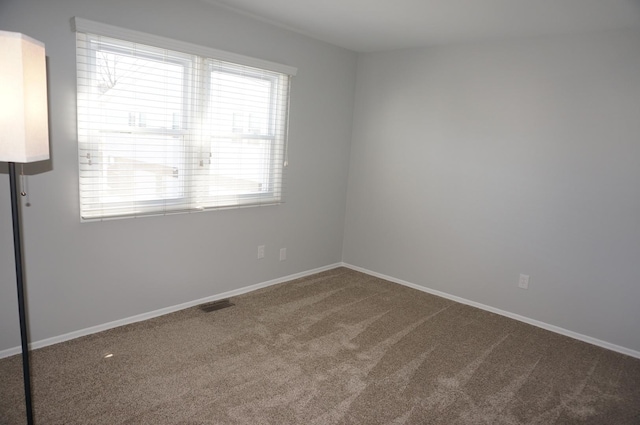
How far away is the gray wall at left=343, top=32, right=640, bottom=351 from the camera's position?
322 cm

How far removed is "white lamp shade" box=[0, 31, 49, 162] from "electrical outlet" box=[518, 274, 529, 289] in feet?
12.0

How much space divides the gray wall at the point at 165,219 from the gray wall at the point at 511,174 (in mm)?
523

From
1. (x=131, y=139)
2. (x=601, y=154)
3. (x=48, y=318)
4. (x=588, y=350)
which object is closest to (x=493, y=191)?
(x=601, y=154)

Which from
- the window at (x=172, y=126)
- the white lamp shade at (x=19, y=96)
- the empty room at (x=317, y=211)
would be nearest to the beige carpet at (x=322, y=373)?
the empty room at (x=317, y=211)

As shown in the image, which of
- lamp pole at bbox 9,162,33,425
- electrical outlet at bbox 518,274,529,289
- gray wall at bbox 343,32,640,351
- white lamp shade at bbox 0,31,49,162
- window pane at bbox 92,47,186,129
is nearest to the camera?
white lamp shade at bbox 0,31,49,162

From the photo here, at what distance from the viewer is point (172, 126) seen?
3174mm

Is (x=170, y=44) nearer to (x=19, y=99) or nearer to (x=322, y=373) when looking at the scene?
(x=19, y=99)

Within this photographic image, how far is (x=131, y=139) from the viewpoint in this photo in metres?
2.95

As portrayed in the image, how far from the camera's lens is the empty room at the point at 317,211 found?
8.00ft

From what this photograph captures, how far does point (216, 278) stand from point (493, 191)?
2.60 m

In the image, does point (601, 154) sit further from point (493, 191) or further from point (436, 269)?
point (436, 269)

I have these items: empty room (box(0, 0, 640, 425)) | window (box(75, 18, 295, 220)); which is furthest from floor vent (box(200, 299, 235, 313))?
window (box(75, 18, 295, 220))

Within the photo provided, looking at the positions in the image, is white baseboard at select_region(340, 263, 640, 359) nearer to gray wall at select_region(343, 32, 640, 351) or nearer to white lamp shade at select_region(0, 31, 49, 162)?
gray wall at select_region(343, 32, 640, 351)

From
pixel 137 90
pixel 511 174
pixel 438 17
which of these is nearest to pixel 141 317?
pixel 137 90
